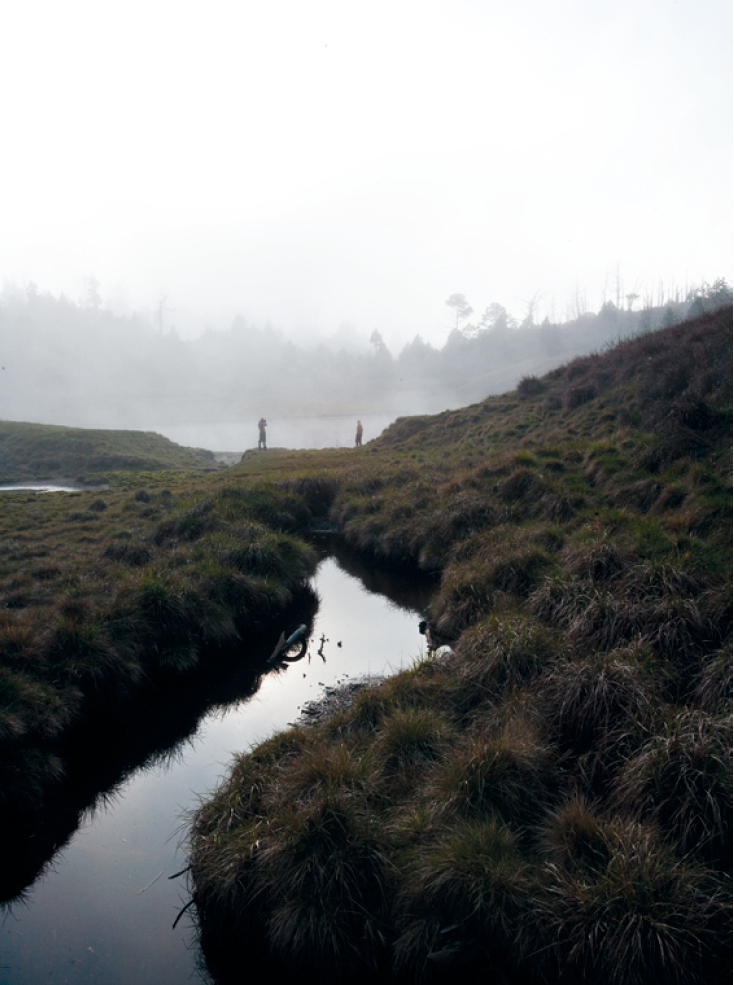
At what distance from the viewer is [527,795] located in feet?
20.5

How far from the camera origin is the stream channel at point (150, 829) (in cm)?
564

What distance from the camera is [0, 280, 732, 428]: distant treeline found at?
102062 mm

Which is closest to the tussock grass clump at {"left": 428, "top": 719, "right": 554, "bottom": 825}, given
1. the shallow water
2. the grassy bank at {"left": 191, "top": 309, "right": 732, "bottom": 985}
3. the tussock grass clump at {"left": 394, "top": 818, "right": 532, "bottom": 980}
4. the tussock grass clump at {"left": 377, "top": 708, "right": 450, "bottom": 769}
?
the grassy bank at {"left": 191, "top": 309, "right": 732, "bottom": 985}

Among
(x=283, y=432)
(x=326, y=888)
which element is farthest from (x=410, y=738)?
(x=283, y=432)

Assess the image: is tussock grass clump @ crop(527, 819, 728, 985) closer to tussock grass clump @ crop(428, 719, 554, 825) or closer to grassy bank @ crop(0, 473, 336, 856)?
tussock grass clump @ crop(428, 719, 554, 825)

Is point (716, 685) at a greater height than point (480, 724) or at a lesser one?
greater

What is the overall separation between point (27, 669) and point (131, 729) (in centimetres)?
184

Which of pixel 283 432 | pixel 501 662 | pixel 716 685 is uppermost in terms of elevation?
pixel 283 432

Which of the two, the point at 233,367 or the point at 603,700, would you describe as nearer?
the point at 603,700

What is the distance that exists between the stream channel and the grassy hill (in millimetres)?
25374

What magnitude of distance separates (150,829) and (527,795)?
15.4ft

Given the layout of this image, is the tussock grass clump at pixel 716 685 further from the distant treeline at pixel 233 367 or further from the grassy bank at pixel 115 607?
the distant treeline at pixel 233 367

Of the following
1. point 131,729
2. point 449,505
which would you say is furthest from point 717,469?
point 131,729

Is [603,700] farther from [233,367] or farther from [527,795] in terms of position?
[233,367]
